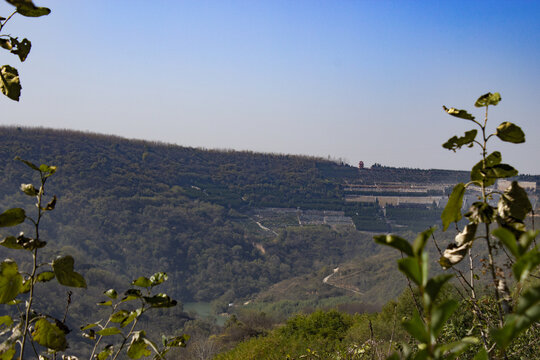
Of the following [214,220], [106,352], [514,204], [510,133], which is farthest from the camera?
[214,220]

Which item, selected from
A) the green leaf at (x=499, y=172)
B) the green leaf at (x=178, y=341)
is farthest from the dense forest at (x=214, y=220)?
the green leaf at (x=499, y=172)

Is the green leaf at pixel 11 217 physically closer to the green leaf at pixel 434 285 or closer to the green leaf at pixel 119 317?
the green leaf at pixel 119 317

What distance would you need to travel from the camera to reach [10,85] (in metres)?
0.99

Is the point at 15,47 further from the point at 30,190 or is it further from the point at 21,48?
the point at 30,190

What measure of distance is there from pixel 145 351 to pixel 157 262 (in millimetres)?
49493

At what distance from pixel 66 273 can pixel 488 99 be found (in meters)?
0.85

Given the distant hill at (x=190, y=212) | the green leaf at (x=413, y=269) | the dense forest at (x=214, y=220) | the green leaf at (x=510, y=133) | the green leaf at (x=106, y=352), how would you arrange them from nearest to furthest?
the green leaf at (x=413, y=269) → the green leaf at (x=510, y=133) → the green leaf at (x=106, y=352) → the dense forest at (x=214, y=220) → the distant hill at (x=190, y=212)

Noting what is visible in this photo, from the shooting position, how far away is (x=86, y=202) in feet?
171

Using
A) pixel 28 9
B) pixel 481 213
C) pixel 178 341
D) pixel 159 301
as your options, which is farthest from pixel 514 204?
pixel 28 9

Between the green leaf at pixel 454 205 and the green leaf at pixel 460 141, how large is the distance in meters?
0.14

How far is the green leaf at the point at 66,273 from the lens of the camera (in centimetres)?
89

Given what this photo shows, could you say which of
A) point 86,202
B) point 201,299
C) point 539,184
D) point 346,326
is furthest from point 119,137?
point 346,326

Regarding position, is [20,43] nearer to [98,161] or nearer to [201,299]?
[201,299]

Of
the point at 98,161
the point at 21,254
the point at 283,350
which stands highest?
the point at 98,161
